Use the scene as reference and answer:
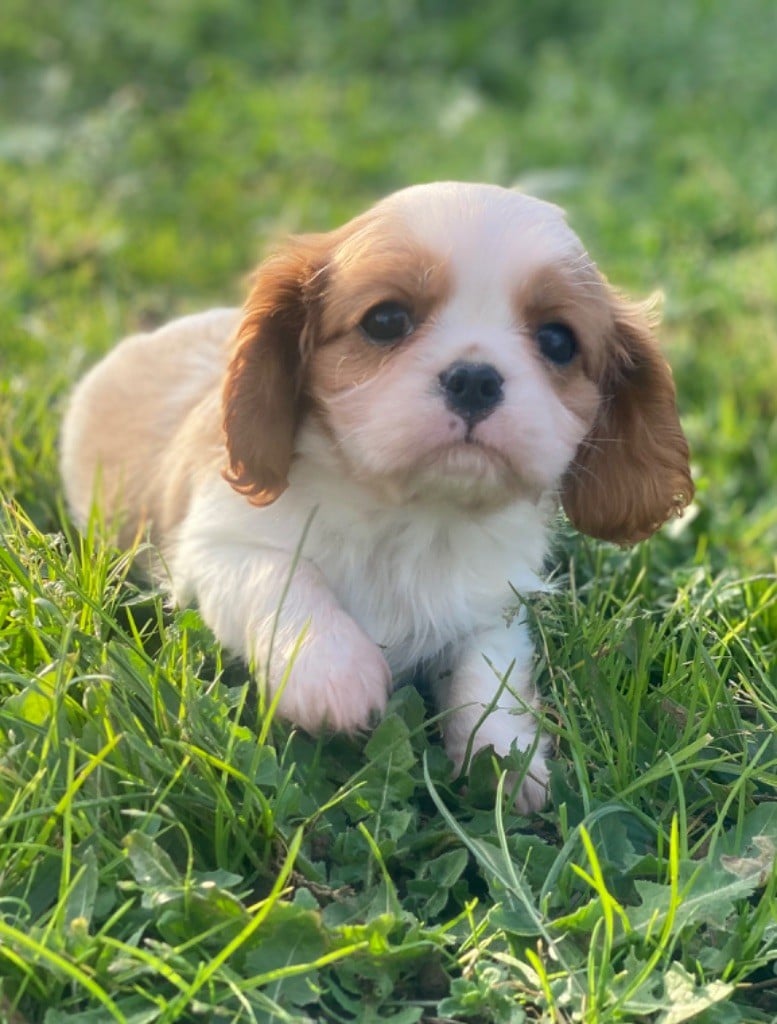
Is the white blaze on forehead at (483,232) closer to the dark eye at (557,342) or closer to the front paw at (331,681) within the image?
the dark eye at (557,342)

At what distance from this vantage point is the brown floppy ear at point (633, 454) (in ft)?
9.65

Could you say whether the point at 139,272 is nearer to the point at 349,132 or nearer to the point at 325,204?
the point at 325,204

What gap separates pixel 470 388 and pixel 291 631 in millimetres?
586

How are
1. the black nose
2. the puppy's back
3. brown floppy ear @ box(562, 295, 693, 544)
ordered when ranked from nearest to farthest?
the black nose → brown floppy ear @ box(562, 295, 693, 544) → the puppy's back

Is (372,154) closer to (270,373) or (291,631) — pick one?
(270,373)

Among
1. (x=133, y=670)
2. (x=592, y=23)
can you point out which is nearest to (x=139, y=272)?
(x=133, y=670)

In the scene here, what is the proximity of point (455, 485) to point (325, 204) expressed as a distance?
4121mm

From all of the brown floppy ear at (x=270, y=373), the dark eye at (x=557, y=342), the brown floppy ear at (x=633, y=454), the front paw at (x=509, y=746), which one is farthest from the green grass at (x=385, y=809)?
the dark eye at (x=557, y=342)

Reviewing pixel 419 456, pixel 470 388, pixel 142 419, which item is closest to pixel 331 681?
pixel 419 456

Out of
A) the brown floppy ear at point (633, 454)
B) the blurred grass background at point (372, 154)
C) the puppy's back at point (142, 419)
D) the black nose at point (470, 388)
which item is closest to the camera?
the black nose at point (470, 388)

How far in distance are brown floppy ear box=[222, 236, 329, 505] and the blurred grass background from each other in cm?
93

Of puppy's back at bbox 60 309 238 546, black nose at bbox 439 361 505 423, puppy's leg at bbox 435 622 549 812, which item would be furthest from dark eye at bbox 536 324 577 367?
puppy's back at bbox 60 309 238 546

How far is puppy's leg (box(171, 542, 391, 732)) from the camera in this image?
2.41 metres

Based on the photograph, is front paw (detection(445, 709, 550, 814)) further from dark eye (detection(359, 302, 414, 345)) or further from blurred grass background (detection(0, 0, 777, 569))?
blurred grass background (detection(0, 0, 777, 569))
